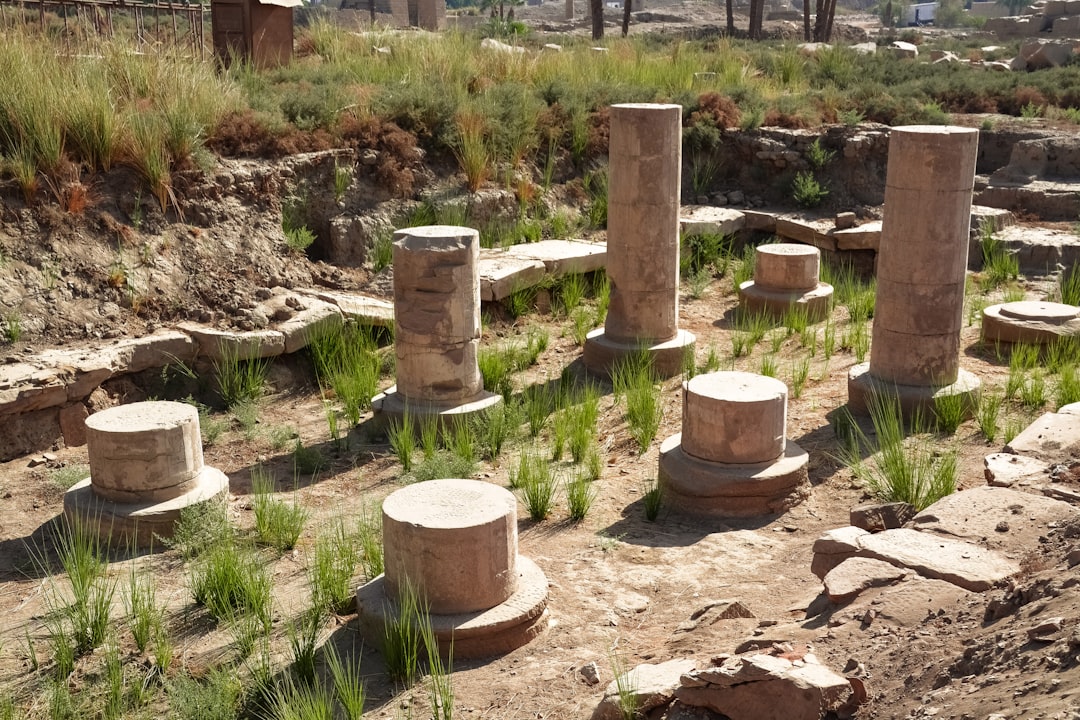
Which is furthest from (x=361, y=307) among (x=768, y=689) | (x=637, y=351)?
(x=768, y=689)

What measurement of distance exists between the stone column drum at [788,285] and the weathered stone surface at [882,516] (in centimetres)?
534

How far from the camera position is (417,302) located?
8617mm

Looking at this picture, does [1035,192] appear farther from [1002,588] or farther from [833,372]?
[1002,588]

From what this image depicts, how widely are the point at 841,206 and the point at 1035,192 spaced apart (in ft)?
9.66

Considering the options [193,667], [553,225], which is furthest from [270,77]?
[193,667]

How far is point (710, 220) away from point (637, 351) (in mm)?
4081

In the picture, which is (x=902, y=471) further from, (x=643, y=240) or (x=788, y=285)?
(x=788, y=285)

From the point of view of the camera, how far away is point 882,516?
6441 mm

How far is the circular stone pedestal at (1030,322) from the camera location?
32.2ft

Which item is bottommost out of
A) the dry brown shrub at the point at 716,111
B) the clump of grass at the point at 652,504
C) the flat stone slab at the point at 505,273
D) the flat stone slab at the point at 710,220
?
the clump of grass at the point at 652,504

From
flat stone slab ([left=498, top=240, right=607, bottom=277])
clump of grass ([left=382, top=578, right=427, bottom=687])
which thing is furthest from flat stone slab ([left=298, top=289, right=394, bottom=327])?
clump of grass ([left=382, top=578, right=427, bottom=687])

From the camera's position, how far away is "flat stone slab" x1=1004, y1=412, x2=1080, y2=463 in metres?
6.80

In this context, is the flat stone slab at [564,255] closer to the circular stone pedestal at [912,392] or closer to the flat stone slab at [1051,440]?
the circular stone pedestal at [912,392]

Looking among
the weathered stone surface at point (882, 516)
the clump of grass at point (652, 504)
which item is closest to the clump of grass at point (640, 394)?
the clump of grass at point (652, 504)
